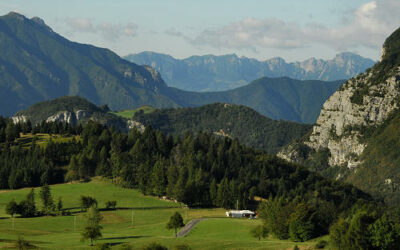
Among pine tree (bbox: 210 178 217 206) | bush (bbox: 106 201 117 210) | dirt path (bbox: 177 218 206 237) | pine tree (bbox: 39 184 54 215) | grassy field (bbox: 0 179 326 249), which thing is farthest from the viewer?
pine tree (bbox: 210 178 217 206)

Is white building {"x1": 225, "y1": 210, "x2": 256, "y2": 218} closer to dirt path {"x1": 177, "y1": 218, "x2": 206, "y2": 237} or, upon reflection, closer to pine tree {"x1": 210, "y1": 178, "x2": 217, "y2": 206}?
pine tree {"x1": 210, "y1": 178, "x2": 217, "y2": 206}

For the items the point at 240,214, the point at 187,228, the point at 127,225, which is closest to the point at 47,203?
the point at 127,225

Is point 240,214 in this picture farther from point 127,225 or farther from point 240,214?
point 127,225

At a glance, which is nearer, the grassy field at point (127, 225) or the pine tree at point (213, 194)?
the grassy field at point (127, 225)

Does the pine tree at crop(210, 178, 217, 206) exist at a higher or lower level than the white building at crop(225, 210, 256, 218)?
higher

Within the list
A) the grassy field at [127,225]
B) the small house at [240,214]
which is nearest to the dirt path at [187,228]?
the grassy field at [127,225]

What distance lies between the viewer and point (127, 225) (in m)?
139

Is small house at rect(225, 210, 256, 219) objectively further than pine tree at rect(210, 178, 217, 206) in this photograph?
No

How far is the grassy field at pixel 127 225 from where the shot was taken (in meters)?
99.2

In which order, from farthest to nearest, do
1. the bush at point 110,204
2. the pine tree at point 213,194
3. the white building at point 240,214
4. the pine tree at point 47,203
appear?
the pine tree at point 213,194 → the bush at point 110,204 → the white building at point 240,214 → the pine tree at point 47,203

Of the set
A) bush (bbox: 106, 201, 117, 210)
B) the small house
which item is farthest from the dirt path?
bush (bbox: 106, 201, 117, 210)

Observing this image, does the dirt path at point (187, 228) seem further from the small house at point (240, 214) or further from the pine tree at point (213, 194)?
the pine tree at point (213, 194)

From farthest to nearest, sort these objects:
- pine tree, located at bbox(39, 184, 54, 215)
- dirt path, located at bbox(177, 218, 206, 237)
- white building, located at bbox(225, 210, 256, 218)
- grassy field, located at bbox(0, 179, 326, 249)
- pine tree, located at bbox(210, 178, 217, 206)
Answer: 1. pine tree, located at bbox(210, 178, 217, 206)
2. white building, located at bbox(225, 210, 256, 218)
3. pine tree, located at bbox(39, 184, 54, 215)
4. dirt path, located at bbox(177, 218, 206, 237)
5. grassy field, located at bbox(0, 179, 326, 249)

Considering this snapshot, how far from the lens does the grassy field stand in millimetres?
99250
